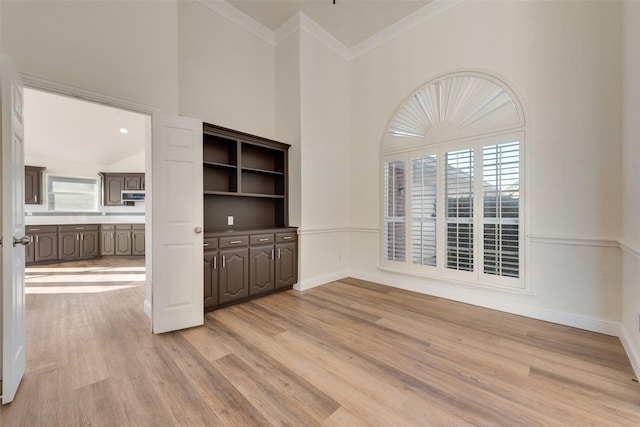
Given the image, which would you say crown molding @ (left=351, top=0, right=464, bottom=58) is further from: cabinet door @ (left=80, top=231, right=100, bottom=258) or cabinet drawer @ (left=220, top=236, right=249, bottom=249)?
cabinet door @ (left=80, top=231, right=100, bottom=258)

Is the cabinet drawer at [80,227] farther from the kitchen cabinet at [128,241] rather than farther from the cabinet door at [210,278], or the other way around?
the cabinet door at [210,278]

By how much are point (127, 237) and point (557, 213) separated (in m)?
9.00

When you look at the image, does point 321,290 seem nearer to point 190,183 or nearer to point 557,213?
point 190,183

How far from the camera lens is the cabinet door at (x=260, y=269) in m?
3.40

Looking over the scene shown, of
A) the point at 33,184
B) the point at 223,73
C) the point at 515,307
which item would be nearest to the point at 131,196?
the point at 33,184

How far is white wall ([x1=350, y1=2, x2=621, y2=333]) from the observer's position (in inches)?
97.9

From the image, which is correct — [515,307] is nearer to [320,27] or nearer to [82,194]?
[320,27]

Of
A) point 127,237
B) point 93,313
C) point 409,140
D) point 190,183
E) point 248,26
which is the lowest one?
point 93,313

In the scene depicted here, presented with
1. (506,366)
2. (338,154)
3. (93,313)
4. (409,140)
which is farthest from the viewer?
(338,154)

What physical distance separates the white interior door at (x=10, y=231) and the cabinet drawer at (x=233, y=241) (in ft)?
5.29

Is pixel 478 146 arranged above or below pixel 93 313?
above

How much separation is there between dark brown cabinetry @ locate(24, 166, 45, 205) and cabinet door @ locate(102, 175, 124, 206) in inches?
48.5

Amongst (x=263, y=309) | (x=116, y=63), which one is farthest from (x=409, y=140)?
(x=116, y=63)

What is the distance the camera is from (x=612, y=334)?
A: 2.46 metres
